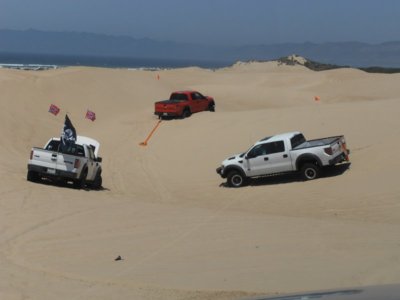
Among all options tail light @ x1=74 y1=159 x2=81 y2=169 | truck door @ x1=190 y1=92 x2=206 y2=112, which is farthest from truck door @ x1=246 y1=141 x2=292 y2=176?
truck door @ x1=190 y1=92 x2=206 y2=112

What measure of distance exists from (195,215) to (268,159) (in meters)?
6.42

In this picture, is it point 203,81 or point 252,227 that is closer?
point 252,227

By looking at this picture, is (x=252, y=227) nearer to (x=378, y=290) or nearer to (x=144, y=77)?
(x=378, y=290)

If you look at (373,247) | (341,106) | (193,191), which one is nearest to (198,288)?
(373,247)

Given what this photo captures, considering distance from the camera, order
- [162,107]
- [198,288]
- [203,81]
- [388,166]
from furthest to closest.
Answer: [203,81]
[162,107]
[388,166]
[198,288]

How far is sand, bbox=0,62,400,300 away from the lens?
28.9ft

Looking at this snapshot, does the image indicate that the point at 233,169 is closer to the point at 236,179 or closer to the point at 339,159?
the point at 236,179

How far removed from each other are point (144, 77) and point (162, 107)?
20.4m

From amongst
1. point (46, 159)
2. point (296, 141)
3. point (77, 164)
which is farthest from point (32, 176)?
point (296, 141)

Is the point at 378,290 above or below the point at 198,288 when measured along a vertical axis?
above

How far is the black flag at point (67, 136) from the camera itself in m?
18.9

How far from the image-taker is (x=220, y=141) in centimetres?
2825

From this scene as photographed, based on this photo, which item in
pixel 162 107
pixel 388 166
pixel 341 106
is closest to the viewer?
pixel 388 166

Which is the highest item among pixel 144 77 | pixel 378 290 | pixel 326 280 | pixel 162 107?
pixel 144 77
